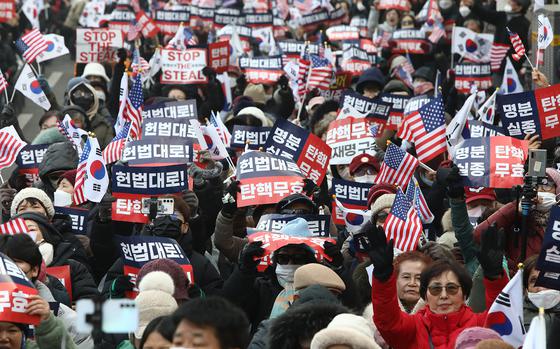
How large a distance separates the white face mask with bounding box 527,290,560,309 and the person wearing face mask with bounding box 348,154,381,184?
4242 mm

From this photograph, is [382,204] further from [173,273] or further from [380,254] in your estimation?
[380,254]

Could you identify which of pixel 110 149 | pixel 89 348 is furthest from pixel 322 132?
pixel 89 348

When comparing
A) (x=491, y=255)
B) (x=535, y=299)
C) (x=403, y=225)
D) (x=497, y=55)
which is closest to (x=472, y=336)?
(x=491, y=255)

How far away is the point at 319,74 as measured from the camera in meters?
18.6

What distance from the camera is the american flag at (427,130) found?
13.5 m

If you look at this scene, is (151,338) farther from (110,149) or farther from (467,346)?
(110,149)

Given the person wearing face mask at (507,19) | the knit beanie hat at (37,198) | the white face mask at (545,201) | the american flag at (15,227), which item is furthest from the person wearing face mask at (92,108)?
the person wearing face mask at (507,19)

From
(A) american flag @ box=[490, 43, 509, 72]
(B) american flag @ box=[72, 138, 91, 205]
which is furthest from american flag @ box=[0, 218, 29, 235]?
(A) american flag @ box=[490, 43, 509, 72]

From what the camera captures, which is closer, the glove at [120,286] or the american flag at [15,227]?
the glove at [120,286]

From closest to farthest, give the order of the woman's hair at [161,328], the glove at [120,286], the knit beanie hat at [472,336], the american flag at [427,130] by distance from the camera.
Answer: the woman's hair at [161,328]
the knit beanie hat at [472,336]
the glove at [120,286]
the american flag at [427,130]

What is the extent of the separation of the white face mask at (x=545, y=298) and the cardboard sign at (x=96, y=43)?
12.6 metres

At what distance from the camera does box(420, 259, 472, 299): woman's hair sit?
8266mm

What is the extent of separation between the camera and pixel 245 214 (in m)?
12.2

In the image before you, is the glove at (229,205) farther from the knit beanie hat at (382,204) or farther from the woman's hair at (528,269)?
the woman's hair at (528,269)
